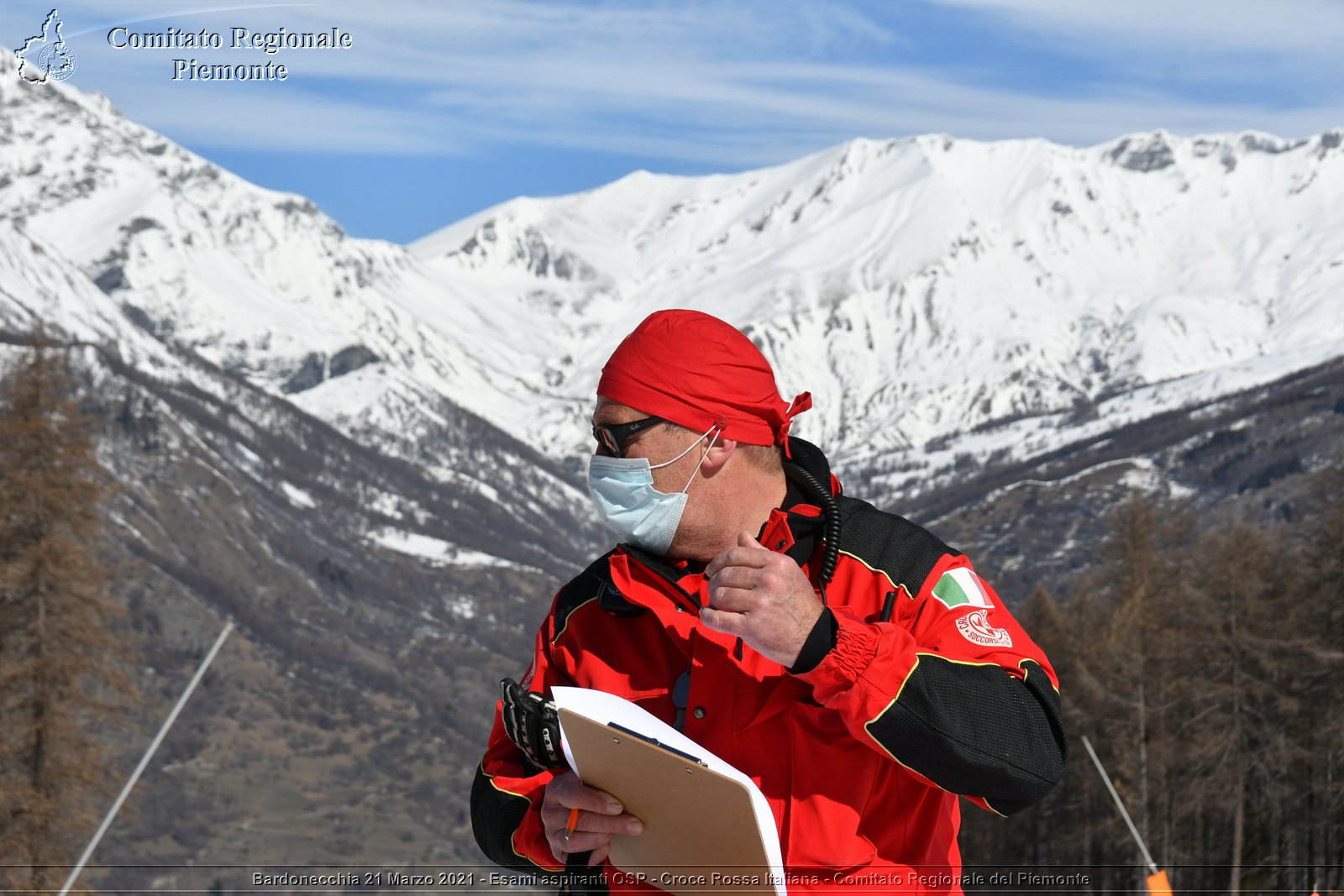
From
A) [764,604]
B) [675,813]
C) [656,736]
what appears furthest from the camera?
[675,813]

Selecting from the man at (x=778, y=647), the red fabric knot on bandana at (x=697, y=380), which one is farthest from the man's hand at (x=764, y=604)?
the red fabric knot on bandana at (x=697, y=380)

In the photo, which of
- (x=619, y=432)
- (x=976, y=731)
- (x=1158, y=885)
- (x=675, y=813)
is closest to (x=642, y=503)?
(x=619, y=432)

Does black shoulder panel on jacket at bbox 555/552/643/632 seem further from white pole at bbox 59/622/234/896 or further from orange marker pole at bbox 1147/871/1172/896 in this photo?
orange marker pole at bbox 1147/871/1172/896

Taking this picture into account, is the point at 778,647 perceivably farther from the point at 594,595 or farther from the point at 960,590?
the point at 594,595

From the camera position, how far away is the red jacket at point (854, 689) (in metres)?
3.05

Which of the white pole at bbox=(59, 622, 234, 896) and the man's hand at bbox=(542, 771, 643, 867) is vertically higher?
the man's hand at bbox=(542, 771, 643, 867)

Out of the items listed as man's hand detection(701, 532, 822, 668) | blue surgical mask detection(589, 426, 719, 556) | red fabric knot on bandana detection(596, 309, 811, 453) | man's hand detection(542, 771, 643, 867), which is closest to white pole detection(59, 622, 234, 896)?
man's hand detection(542, 771, 643, 867)

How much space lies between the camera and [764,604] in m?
2.99

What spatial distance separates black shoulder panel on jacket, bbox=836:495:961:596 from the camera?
3.43 meters

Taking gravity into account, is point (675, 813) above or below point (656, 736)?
below

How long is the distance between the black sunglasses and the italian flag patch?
0.79m

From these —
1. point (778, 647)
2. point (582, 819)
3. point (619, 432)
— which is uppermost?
point (619, 432)

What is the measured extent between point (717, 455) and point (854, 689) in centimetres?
77

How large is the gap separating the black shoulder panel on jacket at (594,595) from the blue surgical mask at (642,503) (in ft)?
0.37
